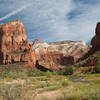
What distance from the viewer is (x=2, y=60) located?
106 meters

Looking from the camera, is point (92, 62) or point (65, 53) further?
point (65, 53)

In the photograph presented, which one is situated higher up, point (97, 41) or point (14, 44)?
point (14, 44)

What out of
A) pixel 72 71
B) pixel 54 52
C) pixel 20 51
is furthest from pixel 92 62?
pixel 54 52

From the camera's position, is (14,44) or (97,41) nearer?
A: (97,41)

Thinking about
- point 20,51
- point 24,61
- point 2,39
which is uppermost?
point 2,39

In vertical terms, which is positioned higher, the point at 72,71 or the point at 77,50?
the point at 77,50

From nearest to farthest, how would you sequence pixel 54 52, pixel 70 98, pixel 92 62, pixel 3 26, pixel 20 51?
pixel 70 98 < pixel 92 62 < pixel 20 51 < pixel 3 26 < pixel 54 52

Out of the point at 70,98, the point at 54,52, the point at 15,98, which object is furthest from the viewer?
the point at 54,52

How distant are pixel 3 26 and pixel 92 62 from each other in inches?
3384

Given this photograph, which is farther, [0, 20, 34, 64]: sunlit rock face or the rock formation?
[0, 20, 34, 64]: sunlit rock face

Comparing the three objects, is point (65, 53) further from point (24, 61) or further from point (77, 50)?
point (24, 61)

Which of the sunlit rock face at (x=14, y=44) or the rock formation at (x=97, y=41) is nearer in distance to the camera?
the rock formation at (x=97, y=41)

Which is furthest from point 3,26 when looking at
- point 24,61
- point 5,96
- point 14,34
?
point 5,96

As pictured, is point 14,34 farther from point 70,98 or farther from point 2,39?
point 70,98
